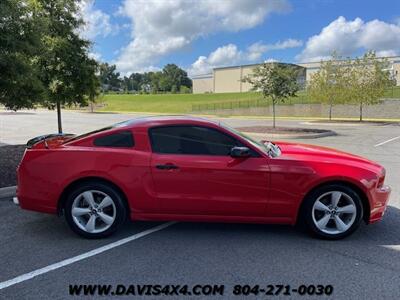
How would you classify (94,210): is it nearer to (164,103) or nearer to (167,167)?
(167,167)

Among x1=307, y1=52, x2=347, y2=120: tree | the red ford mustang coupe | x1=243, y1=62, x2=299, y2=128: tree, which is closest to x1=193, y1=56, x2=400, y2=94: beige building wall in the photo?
x1=307, y1=52, x2=347, y2=120: tree

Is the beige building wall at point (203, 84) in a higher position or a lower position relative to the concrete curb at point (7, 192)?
higher

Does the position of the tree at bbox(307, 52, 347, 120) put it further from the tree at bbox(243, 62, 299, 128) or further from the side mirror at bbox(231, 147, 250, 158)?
the side mirror at bbox(231, 147, 250, 158)

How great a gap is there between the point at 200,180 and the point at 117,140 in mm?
1106

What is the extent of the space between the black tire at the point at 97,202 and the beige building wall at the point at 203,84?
131 meters

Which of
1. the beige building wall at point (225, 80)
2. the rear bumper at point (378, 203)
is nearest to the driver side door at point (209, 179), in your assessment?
the rear bumper at point (378, 203)

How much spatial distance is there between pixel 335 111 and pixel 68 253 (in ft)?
121

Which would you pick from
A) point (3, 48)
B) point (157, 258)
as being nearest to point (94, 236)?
point (157, 258)

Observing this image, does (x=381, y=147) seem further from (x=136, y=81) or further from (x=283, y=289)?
(x=136, y=81)

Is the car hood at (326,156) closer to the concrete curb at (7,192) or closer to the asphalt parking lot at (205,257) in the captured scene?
the asphalt parking lot at (205,257)

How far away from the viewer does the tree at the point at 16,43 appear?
7047 millimetres

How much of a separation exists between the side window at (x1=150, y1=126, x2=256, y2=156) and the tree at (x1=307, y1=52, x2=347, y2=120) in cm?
2627

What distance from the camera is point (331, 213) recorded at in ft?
15.8

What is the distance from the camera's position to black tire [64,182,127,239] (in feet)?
15.9
